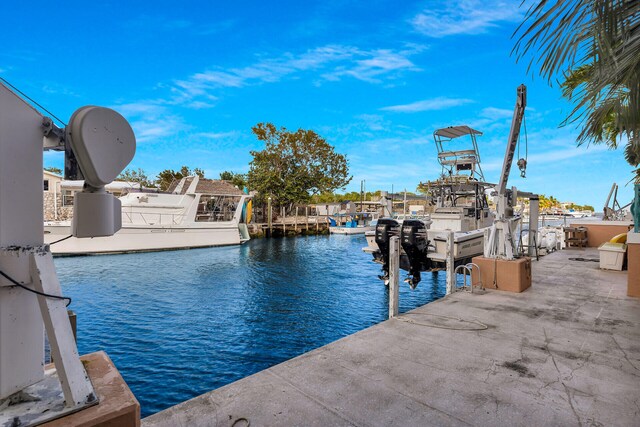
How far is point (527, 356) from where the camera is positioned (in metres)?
3.93

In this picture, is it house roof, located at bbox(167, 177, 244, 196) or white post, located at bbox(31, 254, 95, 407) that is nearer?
white post, located at bbox(31, 254, 95, 407)

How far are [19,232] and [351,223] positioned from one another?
4102 cm

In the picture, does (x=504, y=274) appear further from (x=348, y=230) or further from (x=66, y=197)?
(x=348, y=230)

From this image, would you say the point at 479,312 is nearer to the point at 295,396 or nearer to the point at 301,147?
the point at 295,396

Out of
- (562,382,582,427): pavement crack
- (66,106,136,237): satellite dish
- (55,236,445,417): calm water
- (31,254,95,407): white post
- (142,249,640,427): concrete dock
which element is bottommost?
(55,236,445,417): calm water

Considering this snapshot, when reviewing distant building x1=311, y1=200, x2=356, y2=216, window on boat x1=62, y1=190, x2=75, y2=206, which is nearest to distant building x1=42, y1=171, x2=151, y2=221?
window on boat x1=62, y1=190, x2=75, y2=206

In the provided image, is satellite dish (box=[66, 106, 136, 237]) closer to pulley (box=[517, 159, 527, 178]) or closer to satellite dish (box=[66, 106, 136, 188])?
satellite dish (box=[66, 106, 136, 188])

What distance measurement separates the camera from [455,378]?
11.1 feet

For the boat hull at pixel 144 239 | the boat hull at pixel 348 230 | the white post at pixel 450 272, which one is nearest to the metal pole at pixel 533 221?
the white post at pixel 450 272

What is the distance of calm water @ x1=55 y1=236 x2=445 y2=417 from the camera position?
22.5 ft

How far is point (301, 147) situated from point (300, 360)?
39.2 metres

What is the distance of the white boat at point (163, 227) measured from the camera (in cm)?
2338

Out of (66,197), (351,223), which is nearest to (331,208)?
(351,223)

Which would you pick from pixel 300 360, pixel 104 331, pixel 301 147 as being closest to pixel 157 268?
pixel 104 331
